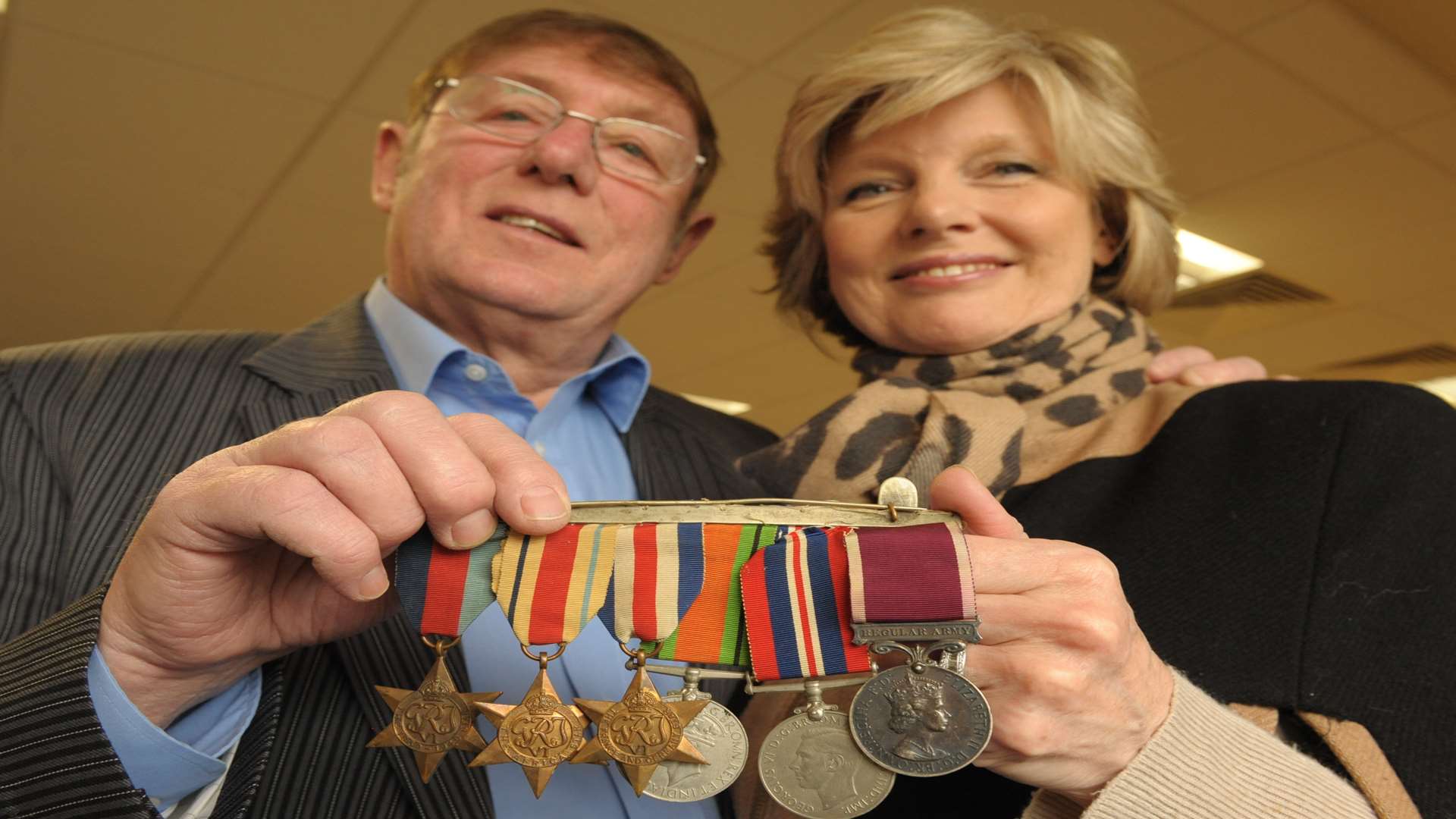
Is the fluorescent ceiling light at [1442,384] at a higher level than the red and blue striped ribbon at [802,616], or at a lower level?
higher

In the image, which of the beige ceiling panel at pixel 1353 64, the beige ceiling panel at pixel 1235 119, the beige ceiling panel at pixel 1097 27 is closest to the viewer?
A: the beige ceiling panel at pixel 1097 27

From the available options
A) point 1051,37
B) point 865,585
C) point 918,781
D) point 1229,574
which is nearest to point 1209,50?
point 1051,37

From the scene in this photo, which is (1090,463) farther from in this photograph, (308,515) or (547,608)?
(308,515)

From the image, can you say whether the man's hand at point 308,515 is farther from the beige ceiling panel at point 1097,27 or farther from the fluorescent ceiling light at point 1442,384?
the fluorescent ceiling light at point 1442,384

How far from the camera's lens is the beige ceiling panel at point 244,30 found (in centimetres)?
353

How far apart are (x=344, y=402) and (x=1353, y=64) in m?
3.83

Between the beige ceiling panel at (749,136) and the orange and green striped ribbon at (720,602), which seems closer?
the orange and green striped ribbon at (720,602)

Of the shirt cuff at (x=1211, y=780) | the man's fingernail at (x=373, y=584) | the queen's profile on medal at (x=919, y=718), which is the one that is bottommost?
the shirt cuff at (x=1211, y=780)

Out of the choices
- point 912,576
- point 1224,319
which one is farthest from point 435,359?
point 1224,319

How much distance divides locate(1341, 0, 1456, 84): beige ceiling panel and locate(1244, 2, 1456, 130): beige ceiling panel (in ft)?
0.11

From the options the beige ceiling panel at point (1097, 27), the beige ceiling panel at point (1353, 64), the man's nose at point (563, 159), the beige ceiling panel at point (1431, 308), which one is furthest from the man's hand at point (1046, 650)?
the beige ceiling panel at point (1431, 308)

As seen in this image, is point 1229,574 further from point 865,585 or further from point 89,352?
point 89,352

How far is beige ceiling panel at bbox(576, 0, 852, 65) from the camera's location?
11.3 feet

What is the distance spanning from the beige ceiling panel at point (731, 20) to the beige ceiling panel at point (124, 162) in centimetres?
152
